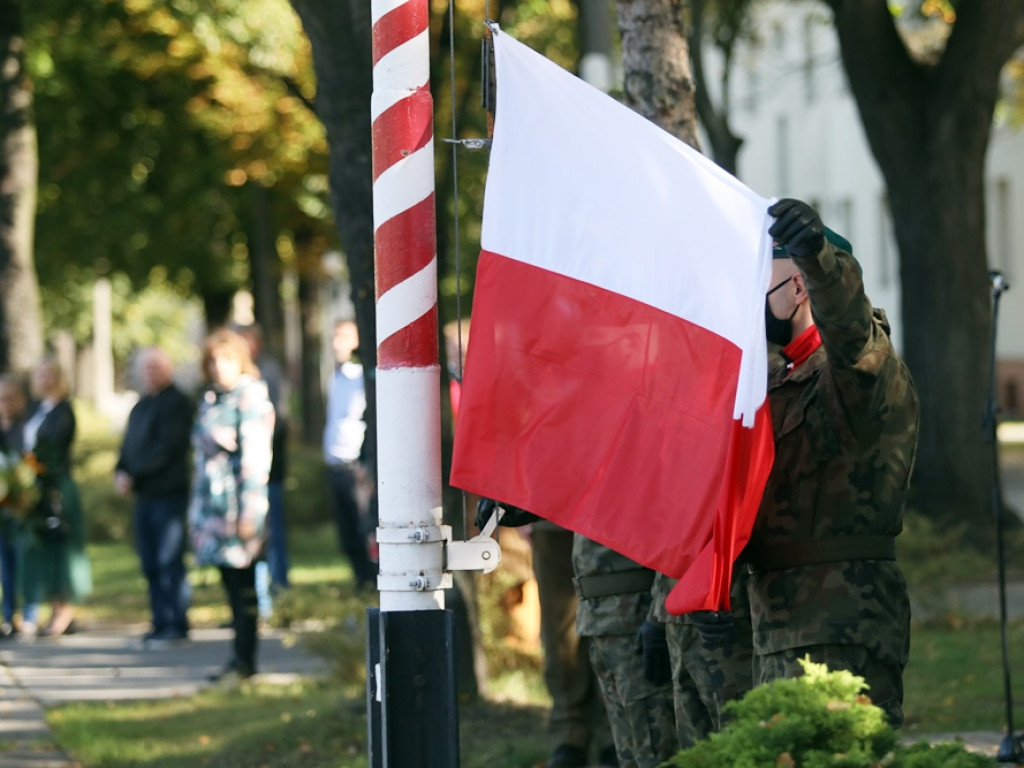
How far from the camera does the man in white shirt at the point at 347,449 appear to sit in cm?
1265

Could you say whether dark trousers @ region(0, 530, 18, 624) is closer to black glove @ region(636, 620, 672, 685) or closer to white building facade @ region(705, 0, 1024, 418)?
black glove @ region(636, 620, 672, 685)

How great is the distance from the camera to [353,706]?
27.7ft

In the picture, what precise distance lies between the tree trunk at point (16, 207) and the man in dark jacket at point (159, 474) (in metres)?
5.00

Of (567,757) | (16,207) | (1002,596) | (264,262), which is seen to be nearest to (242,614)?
(567,757)

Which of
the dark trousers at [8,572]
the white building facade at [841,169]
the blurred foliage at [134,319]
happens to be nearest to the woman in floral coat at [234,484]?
the dark trousers at [8,572]

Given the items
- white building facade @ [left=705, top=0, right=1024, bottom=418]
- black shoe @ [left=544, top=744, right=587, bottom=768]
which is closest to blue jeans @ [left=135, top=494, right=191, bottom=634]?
black shoe @ [left=544, top=744, right=587, bottom=768]

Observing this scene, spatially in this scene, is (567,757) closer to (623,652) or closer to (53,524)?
(623,652)

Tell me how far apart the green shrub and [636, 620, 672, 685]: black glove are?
1609 millimetres

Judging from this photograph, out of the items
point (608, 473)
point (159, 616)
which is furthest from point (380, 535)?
point (159, 616)

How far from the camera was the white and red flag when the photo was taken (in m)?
4.38

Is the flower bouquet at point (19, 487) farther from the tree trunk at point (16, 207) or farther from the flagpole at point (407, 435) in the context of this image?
the flagpole at point (407, 435)

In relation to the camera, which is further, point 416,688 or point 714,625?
point 416,688

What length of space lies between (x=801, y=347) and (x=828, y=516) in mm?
439

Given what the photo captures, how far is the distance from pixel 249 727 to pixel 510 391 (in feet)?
15.0
